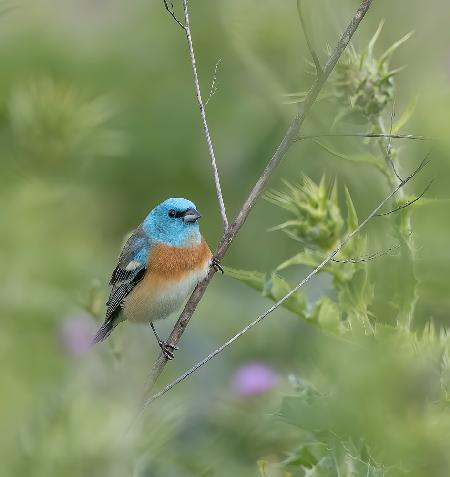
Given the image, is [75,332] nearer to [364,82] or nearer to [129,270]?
[129,270]

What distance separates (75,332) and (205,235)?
138cm

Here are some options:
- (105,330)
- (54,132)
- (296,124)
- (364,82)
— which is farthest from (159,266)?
(296,124)

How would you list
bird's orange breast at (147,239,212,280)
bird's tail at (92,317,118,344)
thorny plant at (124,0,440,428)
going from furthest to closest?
bird's orange breast at (147,239,212,280) → bird's tail at (92,317,118,344) → thorny plant at (124,0,440,428)

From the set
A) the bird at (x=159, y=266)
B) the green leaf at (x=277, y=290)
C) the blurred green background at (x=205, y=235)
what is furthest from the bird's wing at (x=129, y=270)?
the green leaf at (x=277, y=290)

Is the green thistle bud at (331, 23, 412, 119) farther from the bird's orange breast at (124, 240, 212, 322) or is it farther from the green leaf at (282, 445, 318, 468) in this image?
the bird's orange breast at (124, 240, 212, 322)

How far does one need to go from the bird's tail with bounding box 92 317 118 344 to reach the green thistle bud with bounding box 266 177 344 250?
579 mm

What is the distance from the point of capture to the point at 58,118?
3.05 metres

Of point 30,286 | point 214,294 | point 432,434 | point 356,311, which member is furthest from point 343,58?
point 214,294

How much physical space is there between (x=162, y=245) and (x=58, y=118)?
1.67ft

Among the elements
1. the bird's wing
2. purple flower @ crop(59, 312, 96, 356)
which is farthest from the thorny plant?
purple flower @ crop(59, 312, 96, 356)

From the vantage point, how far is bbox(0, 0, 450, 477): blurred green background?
1167 millimetres

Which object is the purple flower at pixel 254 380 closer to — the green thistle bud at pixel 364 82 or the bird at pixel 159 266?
the bird at pixel 159 266

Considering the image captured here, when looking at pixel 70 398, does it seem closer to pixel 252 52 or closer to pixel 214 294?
pixel 214 294

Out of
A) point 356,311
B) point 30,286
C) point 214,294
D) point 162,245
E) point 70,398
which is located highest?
point 70,398
